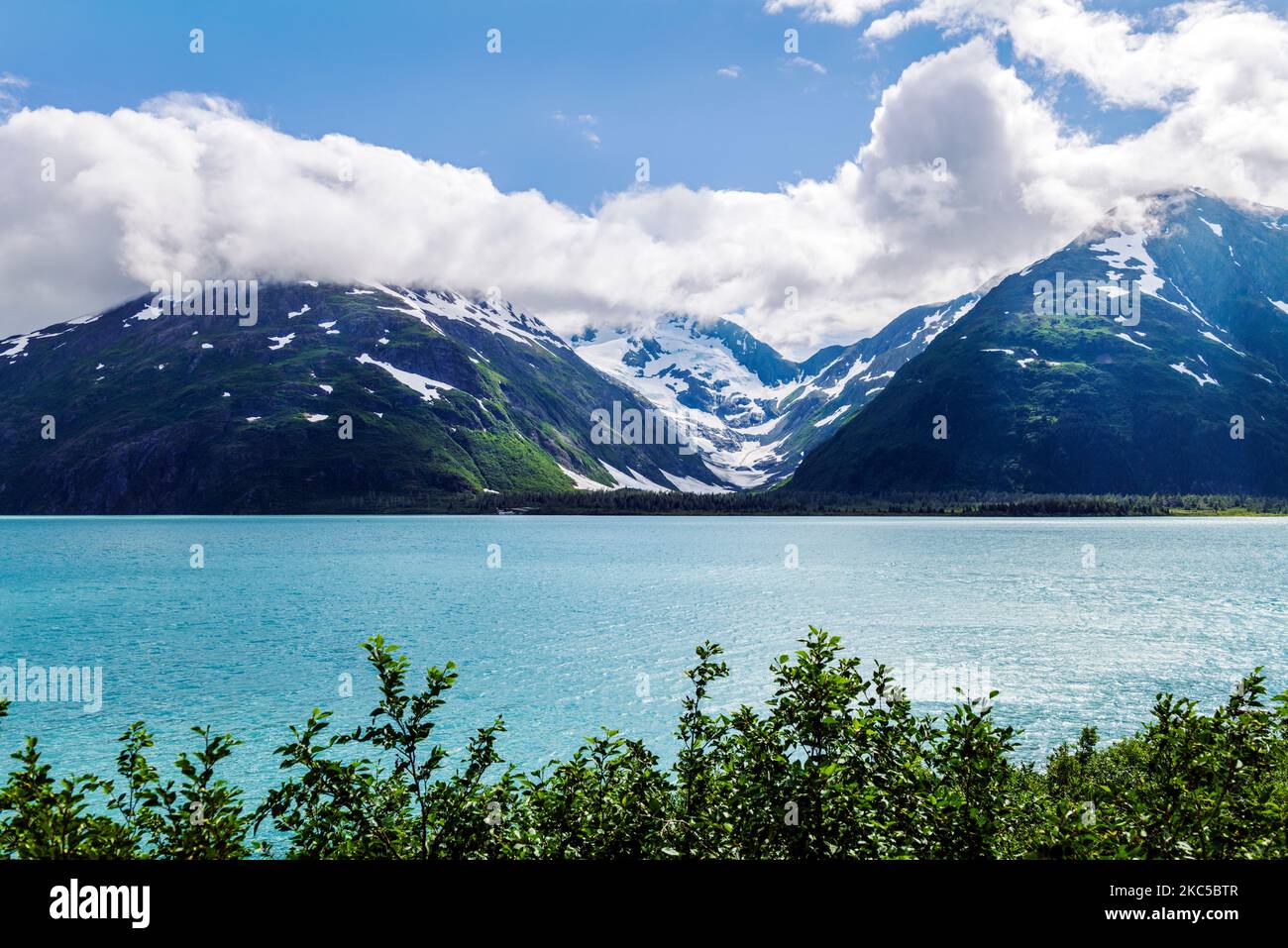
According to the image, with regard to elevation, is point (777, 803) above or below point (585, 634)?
above

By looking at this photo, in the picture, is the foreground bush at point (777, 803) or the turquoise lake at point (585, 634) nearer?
the foreground bush at point (777, 803)

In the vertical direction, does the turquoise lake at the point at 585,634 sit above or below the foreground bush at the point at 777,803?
below

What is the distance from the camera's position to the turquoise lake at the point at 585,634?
147 ft

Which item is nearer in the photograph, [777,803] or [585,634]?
[777,803]

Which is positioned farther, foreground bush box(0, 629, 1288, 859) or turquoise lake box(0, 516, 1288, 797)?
turquoise lake box(0, 516, 1288, 797)

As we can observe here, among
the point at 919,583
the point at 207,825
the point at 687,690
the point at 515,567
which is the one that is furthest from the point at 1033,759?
the point at 515,567

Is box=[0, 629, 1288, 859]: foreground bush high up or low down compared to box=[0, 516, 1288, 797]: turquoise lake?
up

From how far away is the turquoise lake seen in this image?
147 feet

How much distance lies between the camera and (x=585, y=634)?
238ft

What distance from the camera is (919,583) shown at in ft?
372

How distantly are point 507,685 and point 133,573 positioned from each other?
109m
